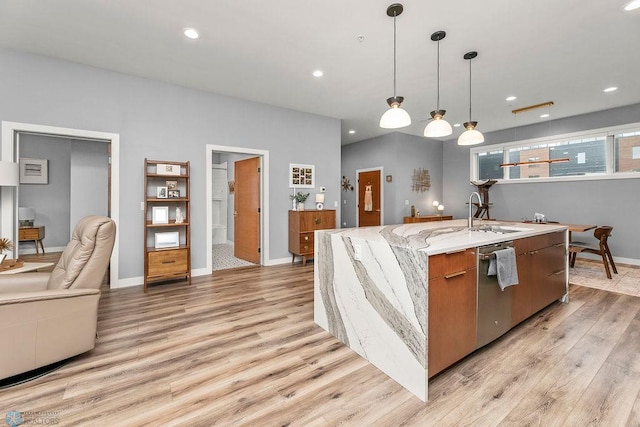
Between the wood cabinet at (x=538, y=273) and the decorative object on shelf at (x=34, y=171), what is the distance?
8.64 metres

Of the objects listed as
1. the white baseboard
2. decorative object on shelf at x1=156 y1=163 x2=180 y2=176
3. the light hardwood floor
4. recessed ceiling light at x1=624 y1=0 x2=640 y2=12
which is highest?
recessed ceiling light at x1=624 y1=0 x2=640 y2=12

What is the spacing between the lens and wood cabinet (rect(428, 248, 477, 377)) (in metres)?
1.76

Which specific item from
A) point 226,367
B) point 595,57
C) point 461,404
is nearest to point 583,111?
point 595,57

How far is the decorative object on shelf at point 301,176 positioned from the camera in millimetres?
5375

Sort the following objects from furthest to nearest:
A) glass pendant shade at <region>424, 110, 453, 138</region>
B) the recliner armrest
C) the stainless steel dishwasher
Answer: glass pendant shade at <region>424, 110, 453, 138</region> < the recliner armrest < the stainless steel dishwasher

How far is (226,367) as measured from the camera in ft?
6.70

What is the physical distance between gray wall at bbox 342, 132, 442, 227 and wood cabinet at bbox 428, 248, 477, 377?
5073 millimetres

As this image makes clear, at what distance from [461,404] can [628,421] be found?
0.85 meters

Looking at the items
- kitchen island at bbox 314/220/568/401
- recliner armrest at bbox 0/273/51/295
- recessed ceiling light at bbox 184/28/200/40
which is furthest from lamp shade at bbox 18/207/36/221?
kitchen island at bbox 314/220/568/401

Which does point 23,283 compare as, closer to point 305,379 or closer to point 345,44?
point 305,379

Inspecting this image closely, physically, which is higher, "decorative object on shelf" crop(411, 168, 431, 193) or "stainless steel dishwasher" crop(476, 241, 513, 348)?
"decorative object on shelf" crop(411, 168, 431, 193)

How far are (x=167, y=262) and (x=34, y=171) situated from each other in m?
4.92

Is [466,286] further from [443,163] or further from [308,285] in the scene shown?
[443,163]

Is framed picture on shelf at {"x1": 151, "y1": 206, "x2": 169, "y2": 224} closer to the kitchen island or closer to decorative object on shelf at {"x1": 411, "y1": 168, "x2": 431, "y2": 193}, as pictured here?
the kitchen island
